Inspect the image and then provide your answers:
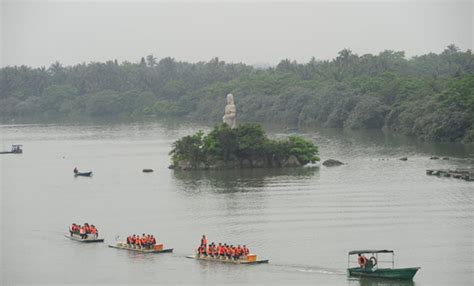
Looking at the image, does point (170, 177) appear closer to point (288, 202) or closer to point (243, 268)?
point (288, 202)

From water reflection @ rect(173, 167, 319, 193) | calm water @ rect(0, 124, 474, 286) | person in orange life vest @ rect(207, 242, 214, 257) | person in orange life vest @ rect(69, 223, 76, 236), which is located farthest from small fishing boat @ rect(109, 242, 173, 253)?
water reflection @ rect(173, 167, 319, 193)

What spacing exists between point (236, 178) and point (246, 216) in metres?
14.3

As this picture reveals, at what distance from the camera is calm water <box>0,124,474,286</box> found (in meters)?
40.4

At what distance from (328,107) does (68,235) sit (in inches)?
2417

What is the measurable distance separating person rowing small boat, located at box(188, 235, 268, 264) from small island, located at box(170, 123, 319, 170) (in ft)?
86.9

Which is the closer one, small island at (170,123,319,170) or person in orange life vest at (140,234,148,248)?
person in orange life vest at (140,234,148,248)

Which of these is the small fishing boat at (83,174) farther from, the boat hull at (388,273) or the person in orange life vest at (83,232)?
the boat hull at (388,273)

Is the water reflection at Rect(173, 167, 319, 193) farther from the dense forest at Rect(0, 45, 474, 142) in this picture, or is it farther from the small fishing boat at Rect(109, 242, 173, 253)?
the dense forest at Rect(0, 45, 474, 142)

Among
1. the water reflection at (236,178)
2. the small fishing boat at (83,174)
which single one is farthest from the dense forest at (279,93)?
the small fishing boat at (83,174)

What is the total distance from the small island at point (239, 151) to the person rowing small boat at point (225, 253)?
26.5 metres

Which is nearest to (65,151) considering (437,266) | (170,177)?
(170,177)

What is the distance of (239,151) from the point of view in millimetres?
69875

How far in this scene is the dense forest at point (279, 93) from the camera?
88.6 m

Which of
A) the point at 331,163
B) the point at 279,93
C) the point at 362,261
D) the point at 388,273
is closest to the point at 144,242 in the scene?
the point at 362,261
